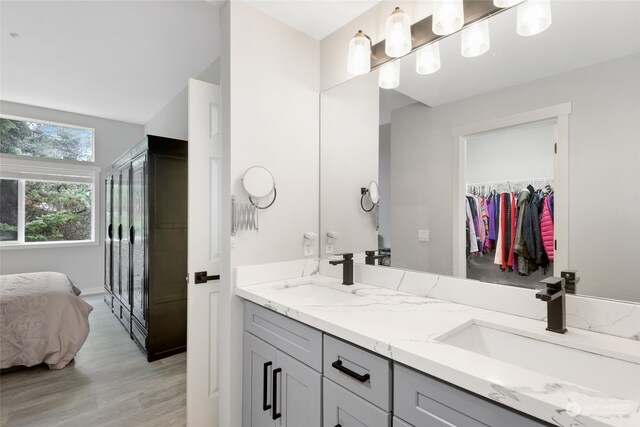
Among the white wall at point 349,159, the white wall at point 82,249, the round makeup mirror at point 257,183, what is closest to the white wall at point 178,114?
the white wall at point 82,249

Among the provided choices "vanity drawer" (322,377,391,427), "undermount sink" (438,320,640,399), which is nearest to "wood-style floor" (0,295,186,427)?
"vanity drawer" (322,377,391,427)

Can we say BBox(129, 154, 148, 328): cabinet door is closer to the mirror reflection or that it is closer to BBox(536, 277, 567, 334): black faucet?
the mirror reflection

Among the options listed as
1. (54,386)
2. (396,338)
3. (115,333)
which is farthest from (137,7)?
(115,333)

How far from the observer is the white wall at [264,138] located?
1655 mm

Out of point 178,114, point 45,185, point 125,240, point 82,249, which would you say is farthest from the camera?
point 82,249

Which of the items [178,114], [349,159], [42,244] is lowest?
[42,244]

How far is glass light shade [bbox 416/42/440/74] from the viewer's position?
148cm

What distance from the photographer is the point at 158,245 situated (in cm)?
273

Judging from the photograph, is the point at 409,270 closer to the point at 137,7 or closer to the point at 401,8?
the point at 401,8

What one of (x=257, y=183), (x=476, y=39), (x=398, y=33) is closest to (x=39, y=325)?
(x=257, y=183)

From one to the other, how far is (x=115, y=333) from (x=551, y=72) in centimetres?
429

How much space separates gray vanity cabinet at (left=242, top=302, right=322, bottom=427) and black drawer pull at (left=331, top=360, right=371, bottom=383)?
100 mm

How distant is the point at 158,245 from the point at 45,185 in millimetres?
3436

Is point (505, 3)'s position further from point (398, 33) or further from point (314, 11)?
point (314, 11)
